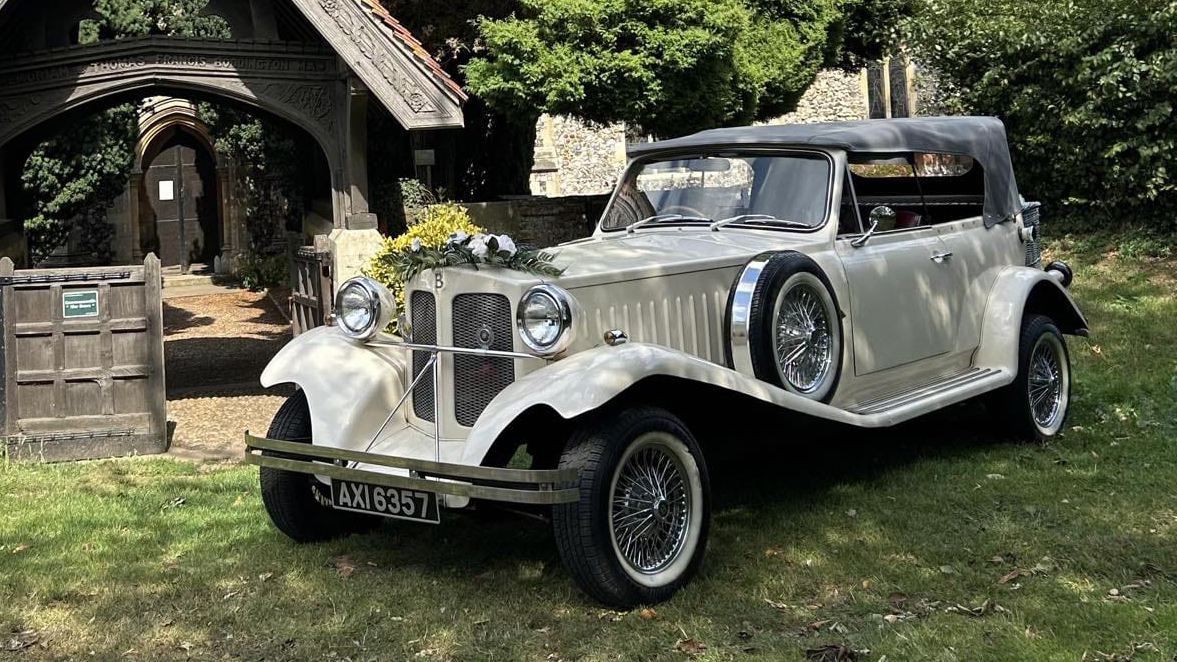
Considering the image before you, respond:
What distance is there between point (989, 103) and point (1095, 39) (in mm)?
1792

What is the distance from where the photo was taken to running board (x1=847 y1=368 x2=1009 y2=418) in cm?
621

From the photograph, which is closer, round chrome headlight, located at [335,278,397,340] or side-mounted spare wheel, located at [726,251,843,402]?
side-mounted spare wheel, located at [726,251,843,402]

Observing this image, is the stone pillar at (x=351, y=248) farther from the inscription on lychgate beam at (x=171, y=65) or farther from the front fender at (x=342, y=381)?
the front fender at (x=342, y=381)

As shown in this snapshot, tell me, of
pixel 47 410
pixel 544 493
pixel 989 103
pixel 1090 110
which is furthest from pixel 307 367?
pixel 989 103

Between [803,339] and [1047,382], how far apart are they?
8.10ft

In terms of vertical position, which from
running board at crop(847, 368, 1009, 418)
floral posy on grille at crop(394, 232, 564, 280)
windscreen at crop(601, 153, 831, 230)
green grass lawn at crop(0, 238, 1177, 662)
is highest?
windscreen at crop(601, 153, 831, 230)

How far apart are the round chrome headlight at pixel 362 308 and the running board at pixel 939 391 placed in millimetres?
2401

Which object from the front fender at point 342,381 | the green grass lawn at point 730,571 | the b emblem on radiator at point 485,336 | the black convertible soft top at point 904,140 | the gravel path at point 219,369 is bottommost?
the green grass lawn at point 730,571

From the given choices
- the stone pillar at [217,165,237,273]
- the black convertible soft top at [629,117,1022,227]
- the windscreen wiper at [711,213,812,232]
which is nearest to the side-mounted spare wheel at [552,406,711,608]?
the windscreen wiper at [711,213,812,232]

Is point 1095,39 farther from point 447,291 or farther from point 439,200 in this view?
point 447,291

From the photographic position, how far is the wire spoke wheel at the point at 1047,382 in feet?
24.2

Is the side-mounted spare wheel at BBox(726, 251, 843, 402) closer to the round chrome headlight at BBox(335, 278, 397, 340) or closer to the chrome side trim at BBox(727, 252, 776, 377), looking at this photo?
the chrome side trim at BBox(727, 252, 776, 377)

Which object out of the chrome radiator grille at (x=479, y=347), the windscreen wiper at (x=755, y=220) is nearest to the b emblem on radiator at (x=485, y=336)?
the chrome radiator grille at (x=479, y=347)

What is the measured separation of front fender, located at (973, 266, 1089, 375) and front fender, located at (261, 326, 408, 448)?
3517mm
